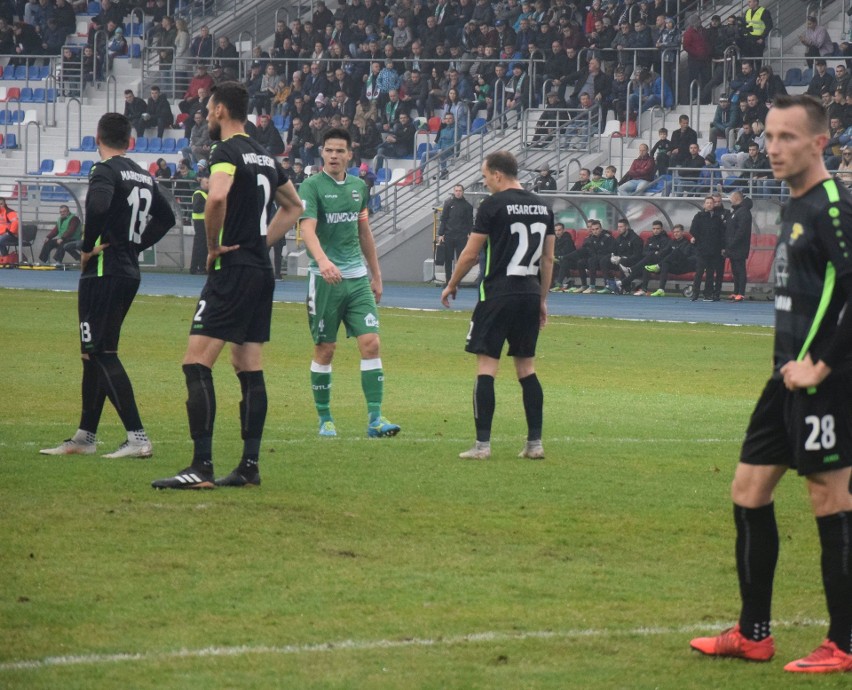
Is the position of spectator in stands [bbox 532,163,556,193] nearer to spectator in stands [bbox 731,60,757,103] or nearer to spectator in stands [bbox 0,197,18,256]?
spectator in stands [bbox 731,60,757,103]

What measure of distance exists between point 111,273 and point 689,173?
2416 centimetres

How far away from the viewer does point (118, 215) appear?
29.8ft

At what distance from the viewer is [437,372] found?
617 inches

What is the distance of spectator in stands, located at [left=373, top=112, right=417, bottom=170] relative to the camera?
3725cm

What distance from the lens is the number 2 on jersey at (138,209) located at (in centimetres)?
910

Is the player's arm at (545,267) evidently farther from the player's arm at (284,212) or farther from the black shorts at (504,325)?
the player's arm at (284,212)

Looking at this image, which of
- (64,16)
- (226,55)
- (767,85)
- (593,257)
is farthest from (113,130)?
(64,16)

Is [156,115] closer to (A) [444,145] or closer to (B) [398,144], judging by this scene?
(B) [398,144]

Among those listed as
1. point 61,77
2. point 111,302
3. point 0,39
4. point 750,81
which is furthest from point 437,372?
point 0,39

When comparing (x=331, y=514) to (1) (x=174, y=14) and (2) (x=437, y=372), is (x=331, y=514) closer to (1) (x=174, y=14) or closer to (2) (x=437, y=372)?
(2) (x=437, y=372)

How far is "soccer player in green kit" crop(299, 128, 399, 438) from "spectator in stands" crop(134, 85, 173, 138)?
3066 centimetres

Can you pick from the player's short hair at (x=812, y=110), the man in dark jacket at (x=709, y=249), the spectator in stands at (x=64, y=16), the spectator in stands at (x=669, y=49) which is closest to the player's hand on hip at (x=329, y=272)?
the player's short hair at (x=812, y=110)

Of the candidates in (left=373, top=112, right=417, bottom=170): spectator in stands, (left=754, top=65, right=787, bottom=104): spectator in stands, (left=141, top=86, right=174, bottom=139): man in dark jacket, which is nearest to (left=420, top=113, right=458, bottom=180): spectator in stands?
(left=373, top=112, right=417, bottom=170): spectator in stands

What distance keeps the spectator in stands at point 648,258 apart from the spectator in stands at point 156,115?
16.1 metres
